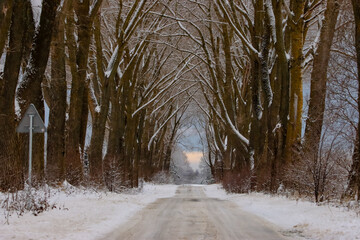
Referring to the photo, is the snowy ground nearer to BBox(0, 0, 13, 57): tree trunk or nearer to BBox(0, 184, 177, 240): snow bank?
BBox(0, 184, 177, 240): snow bank

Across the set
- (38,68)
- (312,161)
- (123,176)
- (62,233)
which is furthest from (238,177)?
(62,233)

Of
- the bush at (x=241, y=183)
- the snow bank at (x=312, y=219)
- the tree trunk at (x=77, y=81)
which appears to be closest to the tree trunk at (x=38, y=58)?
the tree trunk at (x=77, y=81)

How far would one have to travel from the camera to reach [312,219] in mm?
9922

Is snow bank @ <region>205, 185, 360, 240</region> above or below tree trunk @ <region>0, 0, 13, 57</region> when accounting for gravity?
below

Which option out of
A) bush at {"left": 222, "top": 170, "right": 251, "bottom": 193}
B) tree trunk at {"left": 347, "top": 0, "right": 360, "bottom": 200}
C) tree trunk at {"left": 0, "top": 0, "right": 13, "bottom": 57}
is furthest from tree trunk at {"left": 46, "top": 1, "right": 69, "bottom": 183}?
bush at {"left": 222, "top": 170, "right": 251, "bottom": 193}

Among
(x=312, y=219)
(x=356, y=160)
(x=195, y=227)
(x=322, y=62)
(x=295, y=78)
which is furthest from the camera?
(x=295, y=78)

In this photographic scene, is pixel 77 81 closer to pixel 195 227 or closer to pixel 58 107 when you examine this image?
pixel 58 107

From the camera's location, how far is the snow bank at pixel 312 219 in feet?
26.8

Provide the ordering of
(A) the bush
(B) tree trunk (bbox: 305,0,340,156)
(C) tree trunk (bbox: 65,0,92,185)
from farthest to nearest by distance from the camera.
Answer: (A) the bush → (C) tree trunk (bbox: 65,0,92,185) → (B) tree trunk (bbox: 305,0,340,156)

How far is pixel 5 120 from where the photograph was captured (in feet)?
39.4

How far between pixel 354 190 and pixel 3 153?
9205 mm

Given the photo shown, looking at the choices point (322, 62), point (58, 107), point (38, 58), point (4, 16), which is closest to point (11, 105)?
point (38, 58)

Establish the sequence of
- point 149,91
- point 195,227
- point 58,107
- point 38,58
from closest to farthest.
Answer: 1. point 195,227
2. point 38,58
3. point 58,107
4. point 149,91

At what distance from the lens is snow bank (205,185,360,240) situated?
816cm
